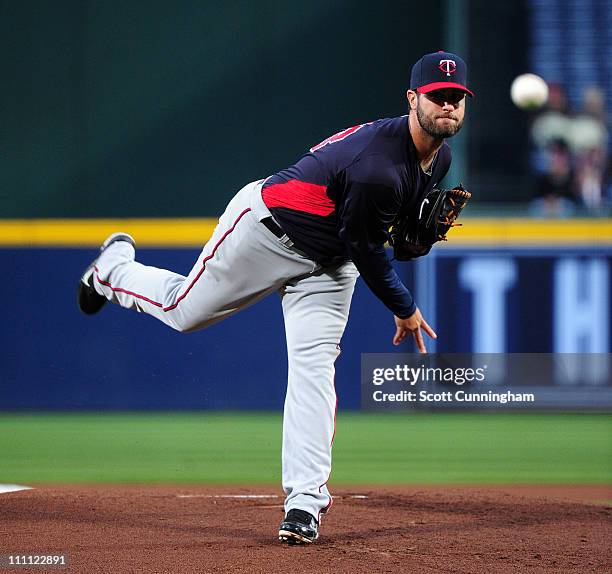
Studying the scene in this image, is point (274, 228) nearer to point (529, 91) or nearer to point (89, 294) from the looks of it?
point (89, 294)

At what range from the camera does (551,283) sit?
23.2ft

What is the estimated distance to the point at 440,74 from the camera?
10.1 feet

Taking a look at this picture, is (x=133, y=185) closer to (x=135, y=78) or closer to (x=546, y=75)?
(x=135, y=78)

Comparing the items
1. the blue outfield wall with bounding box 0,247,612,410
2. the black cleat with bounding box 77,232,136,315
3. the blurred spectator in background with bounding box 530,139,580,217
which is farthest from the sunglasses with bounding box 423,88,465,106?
the blurred spectator in background with bounding box 530,139,580,217

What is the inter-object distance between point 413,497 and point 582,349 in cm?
332

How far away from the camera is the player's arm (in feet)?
9.96

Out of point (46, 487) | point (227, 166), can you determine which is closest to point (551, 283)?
point (227, 166)

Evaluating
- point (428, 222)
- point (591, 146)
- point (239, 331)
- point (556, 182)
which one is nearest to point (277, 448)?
point (239, 331)

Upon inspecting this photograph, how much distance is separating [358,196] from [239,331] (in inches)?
157

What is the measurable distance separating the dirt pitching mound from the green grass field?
1.70 feet

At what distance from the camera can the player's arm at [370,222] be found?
304 centimetres

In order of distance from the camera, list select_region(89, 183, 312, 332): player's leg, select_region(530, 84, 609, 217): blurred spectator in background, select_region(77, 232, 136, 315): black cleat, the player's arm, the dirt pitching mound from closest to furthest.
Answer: the dirt pitching mound
the player's arm
select_region(89, 183, 312, 332): player's leg
select_region(77, 232, 136, 315): black cleat
select_region(530, 84, 609, 217): blurred spectator in background

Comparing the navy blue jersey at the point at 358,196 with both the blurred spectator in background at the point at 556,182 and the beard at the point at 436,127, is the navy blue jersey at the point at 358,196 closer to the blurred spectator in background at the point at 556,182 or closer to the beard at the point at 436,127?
the beard at the point at 436,127

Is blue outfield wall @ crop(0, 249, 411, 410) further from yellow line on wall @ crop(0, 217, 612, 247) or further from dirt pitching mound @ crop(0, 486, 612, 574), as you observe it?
dirt pitching mound @ crop(0, 486, 612, 574)
